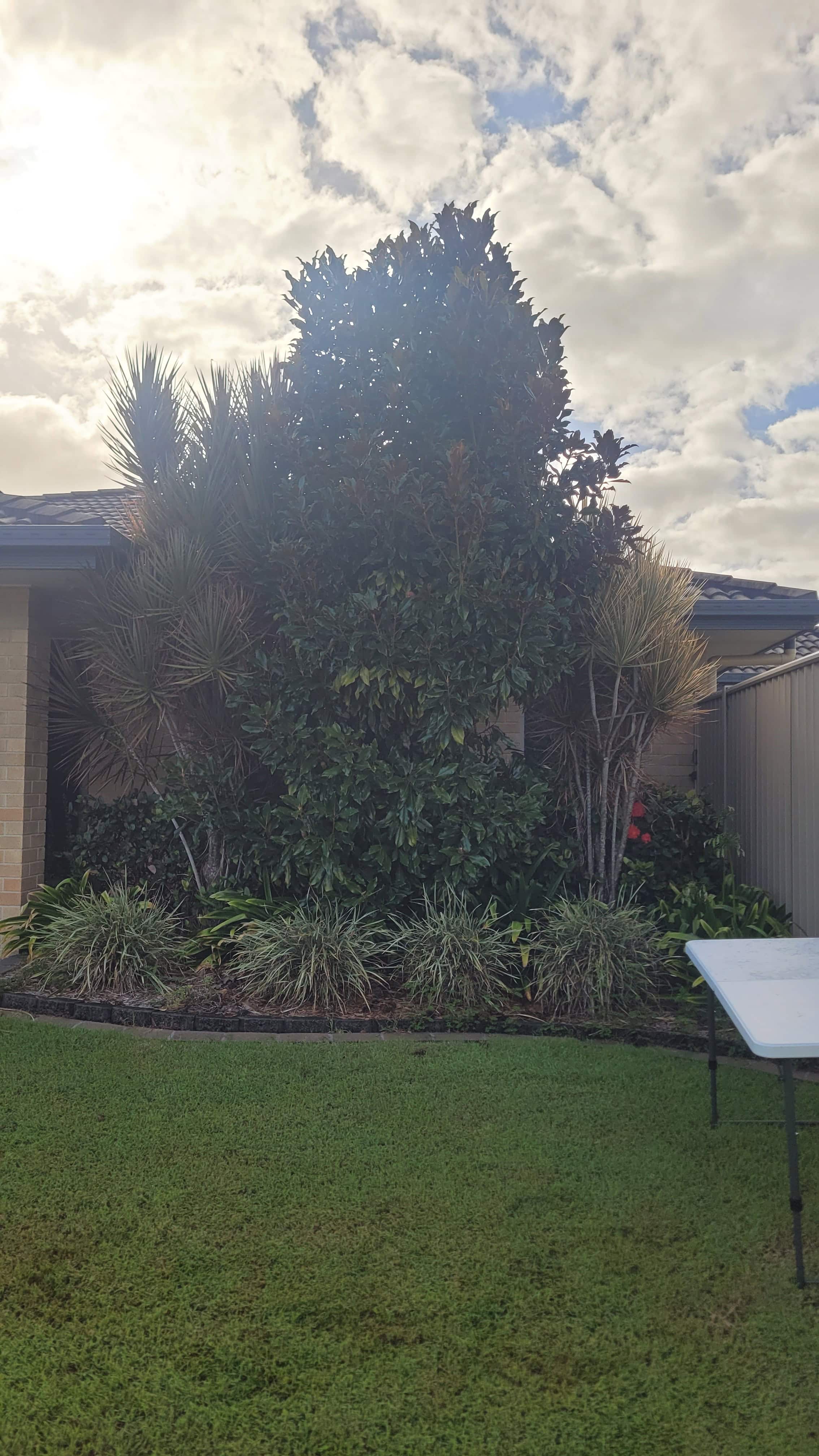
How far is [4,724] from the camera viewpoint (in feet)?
23.3

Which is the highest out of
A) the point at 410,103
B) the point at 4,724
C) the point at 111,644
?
the point at 410,103

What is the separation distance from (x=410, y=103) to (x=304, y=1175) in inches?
276

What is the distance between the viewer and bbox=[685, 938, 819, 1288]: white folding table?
2629 millimetres

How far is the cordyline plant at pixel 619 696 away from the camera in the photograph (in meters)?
6.25

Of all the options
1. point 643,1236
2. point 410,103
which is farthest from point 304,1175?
point 410,103

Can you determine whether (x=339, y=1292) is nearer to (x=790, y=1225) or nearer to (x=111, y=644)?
(x=790, y=1225)

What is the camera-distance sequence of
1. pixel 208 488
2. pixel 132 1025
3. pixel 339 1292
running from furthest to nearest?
pixel 208 488
pixel 132 1025
pixel 339 1292

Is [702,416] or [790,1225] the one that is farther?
[702,416]

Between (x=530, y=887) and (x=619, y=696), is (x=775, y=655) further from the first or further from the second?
(x=530, y=887)

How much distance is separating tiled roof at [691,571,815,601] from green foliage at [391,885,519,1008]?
386cm

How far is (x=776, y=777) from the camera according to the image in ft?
22.4

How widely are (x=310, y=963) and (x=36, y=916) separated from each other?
2.42 m

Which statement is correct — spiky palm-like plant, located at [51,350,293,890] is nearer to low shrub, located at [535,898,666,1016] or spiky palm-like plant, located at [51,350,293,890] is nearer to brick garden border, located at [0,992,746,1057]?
brick garden border, located at [0,992,746,1057]

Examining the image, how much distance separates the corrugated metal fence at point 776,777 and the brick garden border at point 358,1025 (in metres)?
1.64
